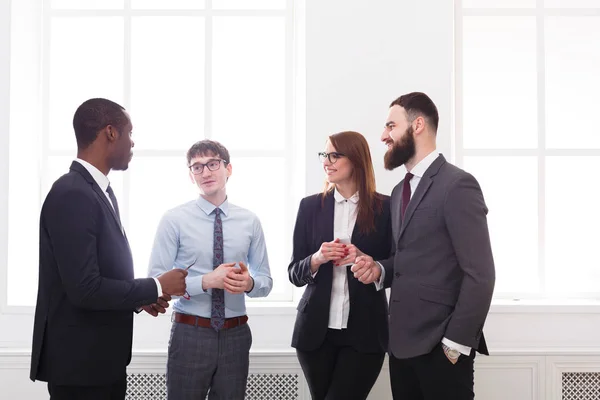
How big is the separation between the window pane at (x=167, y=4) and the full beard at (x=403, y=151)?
210 cm

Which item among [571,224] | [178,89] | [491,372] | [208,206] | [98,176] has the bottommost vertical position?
[491,372]

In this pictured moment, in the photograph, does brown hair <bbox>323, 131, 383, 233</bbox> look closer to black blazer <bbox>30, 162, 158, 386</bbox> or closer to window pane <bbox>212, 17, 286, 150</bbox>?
black blazer <bbox>30, 162, 158, 386</bbox>

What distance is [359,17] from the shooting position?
3.29 meters

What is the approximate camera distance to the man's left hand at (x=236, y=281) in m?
2.33

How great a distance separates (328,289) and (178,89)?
2.00 m

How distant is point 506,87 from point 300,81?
1462 mm

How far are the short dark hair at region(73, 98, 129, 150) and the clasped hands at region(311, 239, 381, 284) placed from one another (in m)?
1.06

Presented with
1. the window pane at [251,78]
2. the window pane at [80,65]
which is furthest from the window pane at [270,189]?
the window pane at [80,65]

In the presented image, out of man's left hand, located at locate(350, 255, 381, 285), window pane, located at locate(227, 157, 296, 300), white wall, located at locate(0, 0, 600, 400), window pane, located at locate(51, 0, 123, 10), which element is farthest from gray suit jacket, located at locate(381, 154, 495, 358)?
window pane, located at locate(51, 0, 123, 10)

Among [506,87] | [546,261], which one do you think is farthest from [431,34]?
[546,261]

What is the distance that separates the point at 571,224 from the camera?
365 centimetres

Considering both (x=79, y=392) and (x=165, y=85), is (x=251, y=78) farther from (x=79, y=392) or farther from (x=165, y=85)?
(x=79, y=392)

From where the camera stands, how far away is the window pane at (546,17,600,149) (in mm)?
3664

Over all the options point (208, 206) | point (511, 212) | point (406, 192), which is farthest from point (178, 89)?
point (511, 212)
